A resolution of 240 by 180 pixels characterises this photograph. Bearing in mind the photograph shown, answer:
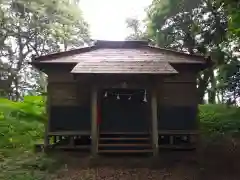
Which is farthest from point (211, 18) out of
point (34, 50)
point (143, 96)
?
point (34, 50)

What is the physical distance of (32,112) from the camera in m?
15.4

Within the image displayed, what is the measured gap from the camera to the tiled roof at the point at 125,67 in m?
10.2

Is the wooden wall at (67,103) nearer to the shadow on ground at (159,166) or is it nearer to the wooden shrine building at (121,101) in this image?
the wooden shrine building at (121,101)

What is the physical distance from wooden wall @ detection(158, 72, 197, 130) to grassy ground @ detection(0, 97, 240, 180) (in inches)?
42.8

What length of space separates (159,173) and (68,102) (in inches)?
175

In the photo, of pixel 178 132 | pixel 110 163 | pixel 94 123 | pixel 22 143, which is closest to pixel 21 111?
pixel 22 143

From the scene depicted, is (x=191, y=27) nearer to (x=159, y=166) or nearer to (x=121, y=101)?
(x=121, y=101)

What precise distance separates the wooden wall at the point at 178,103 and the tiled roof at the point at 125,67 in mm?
1203

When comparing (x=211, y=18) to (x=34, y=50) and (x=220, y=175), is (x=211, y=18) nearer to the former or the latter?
(x=220, y=175)

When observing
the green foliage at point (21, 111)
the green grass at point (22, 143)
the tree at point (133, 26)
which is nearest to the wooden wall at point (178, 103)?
the green grass at point (22, 143)

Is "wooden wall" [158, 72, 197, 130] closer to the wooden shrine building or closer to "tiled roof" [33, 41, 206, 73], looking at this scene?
the wooden shrine building

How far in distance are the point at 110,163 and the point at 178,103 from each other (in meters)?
3.59

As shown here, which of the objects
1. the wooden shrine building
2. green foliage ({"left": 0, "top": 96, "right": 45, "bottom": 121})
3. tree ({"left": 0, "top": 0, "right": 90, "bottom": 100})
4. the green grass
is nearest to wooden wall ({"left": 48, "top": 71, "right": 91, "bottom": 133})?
the wooden shrine building

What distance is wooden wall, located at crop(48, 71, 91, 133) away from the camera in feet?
38.2
